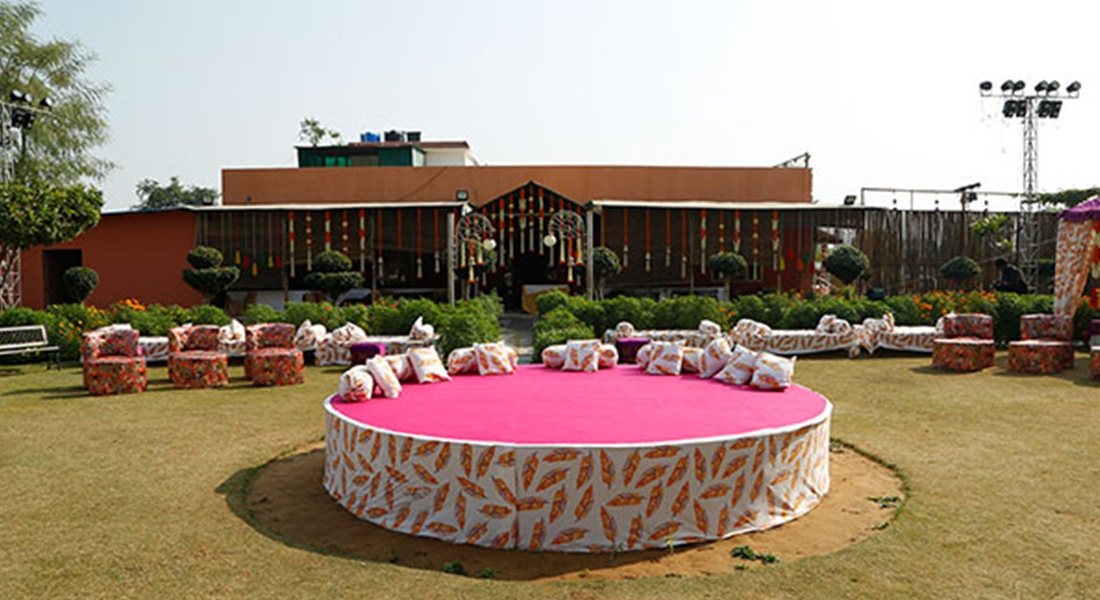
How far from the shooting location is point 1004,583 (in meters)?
4.76

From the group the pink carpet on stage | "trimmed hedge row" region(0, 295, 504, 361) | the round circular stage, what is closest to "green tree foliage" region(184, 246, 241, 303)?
"trimmed hedge row" region(0, 295, 504, 361)

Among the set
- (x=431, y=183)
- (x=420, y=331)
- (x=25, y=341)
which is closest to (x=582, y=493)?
(x=420, y=331)

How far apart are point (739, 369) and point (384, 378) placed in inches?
144

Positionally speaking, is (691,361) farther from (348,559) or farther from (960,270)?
(960,270)

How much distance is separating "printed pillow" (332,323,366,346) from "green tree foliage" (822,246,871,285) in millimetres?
12514

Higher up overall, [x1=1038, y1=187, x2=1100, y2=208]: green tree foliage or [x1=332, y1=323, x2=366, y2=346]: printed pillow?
[x1=1038, y1=187, x2=1100, y2=208]: green tree foliage

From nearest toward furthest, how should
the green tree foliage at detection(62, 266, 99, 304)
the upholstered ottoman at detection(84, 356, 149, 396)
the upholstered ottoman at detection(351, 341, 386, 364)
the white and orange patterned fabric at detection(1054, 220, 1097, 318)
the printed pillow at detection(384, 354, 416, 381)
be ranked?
1. the printed pillow at detection(384, 354, 416, 381)
2. the upholstered ottoman at detection(84, 356, 149, 396)
3. the upholstered ottoman at detection(351, 341, 386, 364)
4. the white and orange patterned fabric at detection(1054, 220, 1097, 318)
5. the green tree foliage at detection(62, 266, 99, 304)

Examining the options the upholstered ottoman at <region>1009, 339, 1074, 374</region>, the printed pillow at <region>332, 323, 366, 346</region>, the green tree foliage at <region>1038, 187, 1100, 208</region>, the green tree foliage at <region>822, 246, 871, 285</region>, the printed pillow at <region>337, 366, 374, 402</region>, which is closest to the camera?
the printed pillow at <region>337, 366, 374, 402</region>

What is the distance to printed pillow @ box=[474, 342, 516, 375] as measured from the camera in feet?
31.0

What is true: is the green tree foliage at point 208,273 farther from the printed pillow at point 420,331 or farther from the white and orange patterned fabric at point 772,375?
the white and orange patterned fabric at point 772,375

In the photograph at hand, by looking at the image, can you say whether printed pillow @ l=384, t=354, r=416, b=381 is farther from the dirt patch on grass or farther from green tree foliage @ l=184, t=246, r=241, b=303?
green tree foliage @ l=184, t=246, r=241, b=303

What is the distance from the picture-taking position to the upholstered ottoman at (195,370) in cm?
1230

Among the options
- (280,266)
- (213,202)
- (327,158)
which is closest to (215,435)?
(280,266)

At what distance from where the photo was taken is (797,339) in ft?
51.3
